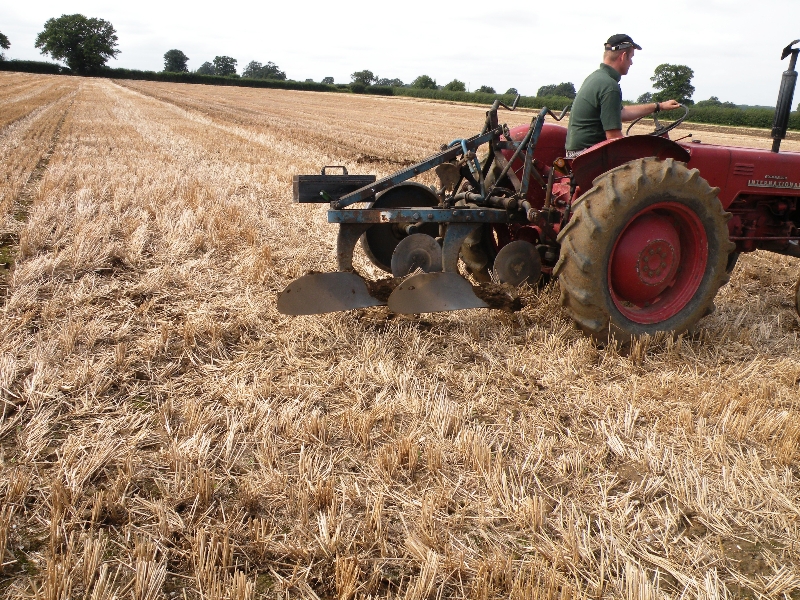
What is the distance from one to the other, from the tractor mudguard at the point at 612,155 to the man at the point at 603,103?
0.30 ft

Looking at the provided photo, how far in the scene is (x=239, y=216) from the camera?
6.49m

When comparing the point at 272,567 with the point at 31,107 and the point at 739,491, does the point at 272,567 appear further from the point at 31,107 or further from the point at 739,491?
the point at 31,107

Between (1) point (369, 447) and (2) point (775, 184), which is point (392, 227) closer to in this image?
(1) point (369, 447)

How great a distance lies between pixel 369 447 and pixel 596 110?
273cm

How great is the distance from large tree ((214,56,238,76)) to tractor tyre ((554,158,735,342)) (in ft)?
416

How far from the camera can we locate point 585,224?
3363 millimetres

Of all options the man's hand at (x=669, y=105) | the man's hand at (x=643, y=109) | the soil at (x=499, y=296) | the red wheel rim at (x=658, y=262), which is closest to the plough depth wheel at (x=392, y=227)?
the soil at (x=499, y=296)

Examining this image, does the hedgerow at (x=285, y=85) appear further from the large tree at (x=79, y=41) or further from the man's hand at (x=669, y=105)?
the man's hand at (x=669, y=105)

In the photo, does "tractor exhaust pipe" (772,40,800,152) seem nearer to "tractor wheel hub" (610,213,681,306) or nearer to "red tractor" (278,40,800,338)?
"red tractor" (278,40,800,338)

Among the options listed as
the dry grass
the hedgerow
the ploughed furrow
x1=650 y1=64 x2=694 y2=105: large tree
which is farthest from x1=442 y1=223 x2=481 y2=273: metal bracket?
x1=650 y1=64 x2=694 y2=105: large tree

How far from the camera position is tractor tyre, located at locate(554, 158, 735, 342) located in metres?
3.38

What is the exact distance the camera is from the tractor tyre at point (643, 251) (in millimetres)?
3375

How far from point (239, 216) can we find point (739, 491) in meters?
5.36

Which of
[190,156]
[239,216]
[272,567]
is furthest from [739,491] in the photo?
[190,156]
